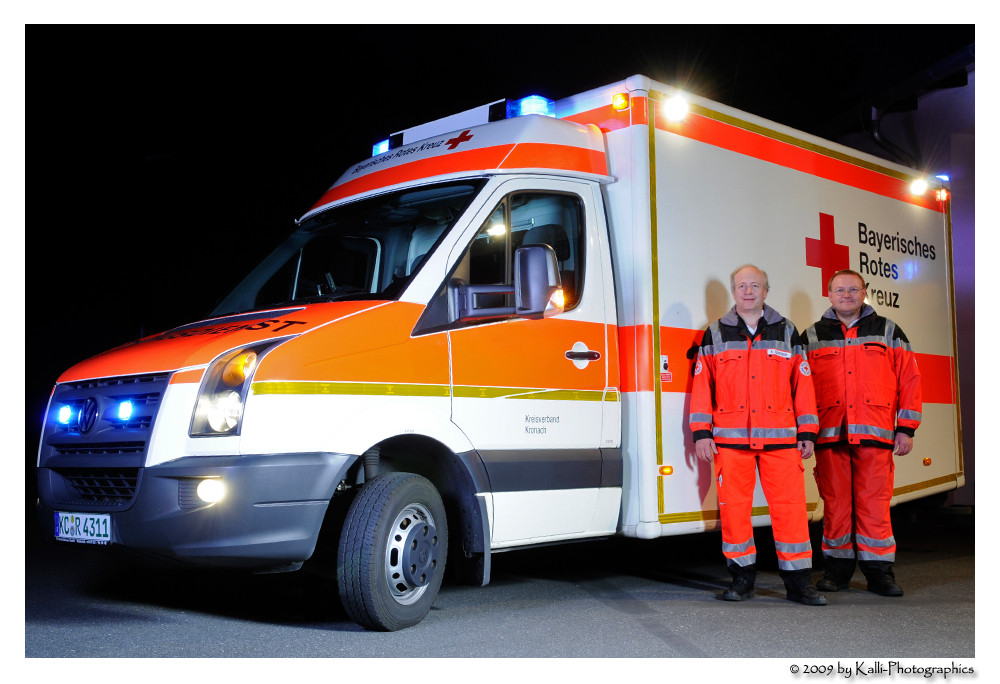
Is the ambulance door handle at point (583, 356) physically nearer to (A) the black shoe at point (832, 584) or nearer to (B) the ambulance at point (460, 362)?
(B) the ambulance at point (460, 362)

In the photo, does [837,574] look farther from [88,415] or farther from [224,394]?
[88,415]

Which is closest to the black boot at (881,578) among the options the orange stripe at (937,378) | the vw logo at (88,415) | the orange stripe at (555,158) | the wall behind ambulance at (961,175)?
the orange stripe at (937,378)

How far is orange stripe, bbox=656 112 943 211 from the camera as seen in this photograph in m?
6.71

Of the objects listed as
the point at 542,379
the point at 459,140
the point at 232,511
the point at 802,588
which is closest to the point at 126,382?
the point at 232,511

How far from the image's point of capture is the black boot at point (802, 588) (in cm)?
619

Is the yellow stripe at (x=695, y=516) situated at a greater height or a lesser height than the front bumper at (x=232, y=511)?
lesser

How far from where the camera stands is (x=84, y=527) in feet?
16.4

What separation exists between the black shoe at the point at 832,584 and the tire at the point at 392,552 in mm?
2837

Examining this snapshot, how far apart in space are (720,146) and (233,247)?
694 inches

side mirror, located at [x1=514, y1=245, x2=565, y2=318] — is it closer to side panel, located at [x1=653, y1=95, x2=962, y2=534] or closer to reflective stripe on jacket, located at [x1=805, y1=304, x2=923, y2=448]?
side panel, located at [x1=653, y1=95, x2=962, y2=534]

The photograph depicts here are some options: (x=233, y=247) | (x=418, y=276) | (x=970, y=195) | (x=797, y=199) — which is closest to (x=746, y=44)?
(x=233, y=247)

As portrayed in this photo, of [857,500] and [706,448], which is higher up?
[706,448]

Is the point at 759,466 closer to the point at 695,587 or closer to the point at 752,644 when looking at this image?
the point at 695,587

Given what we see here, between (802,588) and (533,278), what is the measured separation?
261 cm
